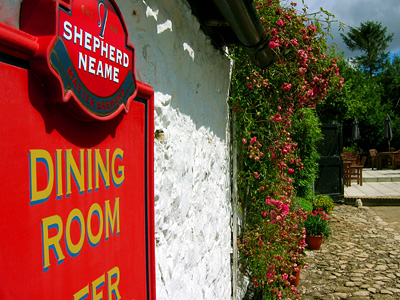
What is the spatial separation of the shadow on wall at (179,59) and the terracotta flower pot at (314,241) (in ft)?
12.9

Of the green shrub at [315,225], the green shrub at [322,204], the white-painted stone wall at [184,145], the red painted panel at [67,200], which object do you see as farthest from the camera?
the green shrub at [322,204]

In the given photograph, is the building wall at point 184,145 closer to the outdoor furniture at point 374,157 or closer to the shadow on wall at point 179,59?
the shadow on wall at point 179,59

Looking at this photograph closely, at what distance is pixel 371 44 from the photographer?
39094mm

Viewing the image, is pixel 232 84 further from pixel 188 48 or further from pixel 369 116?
pixel 369 116

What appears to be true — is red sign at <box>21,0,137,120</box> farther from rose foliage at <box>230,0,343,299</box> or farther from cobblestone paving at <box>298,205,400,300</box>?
cobblestone paving at <box>298,205,400,300</box>

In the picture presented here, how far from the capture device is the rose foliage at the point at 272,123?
12.0 ft

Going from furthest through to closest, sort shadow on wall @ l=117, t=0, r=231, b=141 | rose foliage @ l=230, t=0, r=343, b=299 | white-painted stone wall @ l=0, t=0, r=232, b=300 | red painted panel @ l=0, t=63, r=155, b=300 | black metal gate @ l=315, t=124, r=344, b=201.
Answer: black metal gate @ l=315, t=124, r=344, b=201 → rose foliage @ l=230, t=0, r=343, b=299 → white-painted stone wall @ l=0, t=0, r=232, b=300 → shadow on wall @ l=117, t=0, r=231, b=141 → red painted panel @ l=0, t=63, r=155, b=300

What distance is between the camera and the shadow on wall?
174 centimetres

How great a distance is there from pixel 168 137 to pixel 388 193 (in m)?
11.4

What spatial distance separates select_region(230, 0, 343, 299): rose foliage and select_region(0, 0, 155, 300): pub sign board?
2396 mm

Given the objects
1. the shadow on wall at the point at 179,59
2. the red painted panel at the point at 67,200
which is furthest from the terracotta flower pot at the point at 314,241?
the red painted panel at the point at 67,200

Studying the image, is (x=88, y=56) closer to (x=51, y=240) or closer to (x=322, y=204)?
(x=51, y=240)

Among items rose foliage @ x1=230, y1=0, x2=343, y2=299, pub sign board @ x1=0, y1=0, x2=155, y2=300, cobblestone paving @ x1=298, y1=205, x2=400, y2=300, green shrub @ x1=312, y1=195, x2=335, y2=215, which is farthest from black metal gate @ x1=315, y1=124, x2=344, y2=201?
pub sign board @ x1=0, y1=0, x2=155, y2=300

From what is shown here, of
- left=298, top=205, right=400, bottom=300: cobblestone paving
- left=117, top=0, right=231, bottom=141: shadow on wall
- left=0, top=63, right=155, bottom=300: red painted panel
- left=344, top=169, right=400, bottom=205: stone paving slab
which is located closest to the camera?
left=0, top=63, right=155, bottom=300: red painted panel
